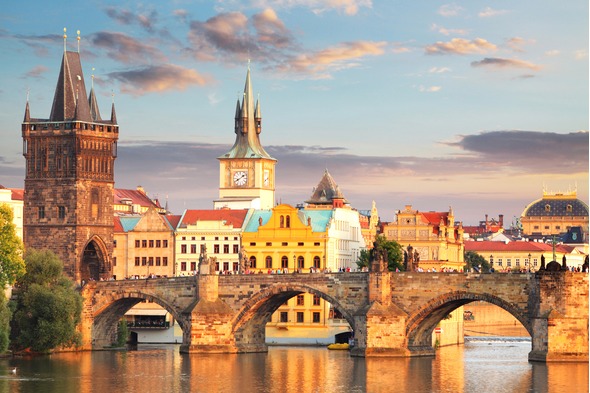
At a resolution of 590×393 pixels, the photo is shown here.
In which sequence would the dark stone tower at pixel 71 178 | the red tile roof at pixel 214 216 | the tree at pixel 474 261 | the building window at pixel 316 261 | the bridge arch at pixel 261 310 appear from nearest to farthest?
the bridge arch at pixel 261 310 → the dark stone tower at pixel 71 178 → the building window at pixel 316 261 → the red tile roof at pixel 214 216 → the tree at pixel 474 261

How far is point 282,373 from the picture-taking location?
93188 millimetres

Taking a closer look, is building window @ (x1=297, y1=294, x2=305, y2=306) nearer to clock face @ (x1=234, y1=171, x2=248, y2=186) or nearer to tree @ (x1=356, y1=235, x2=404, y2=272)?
tree @ (x1=356, y1=235, x2=404, y2=272)

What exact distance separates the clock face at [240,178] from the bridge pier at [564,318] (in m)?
53.9

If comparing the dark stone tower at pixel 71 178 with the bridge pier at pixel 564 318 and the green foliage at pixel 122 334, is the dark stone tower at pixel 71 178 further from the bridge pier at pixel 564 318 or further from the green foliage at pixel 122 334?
the bridge pier at pixel 564 318

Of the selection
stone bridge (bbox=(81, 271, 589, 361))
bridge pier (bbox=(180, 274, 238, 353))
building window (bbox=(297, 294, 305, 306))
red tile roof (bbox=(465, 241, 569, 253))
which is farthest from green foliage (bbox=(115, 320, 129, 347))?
red tile roof (bbox=(465, 241, 569, 253))

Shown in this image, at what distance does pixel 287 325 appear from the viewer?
123 meters

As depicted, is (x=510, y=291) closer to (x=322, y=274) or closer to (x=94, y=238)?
(x=322, y=274)

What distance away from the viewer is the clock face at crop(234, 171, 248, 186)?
146m

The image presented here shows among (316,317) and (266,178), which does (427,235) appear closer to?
(266,178)

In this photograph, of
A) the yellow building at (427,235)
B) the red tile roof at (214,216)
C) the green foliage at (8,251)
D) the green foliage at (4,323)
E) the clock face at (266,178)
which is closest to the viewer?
the green foliage at (4,323)

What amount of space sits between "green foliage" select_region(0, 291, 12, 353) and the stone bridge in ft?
45.3

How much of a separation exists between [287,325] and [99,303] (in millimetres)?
17045

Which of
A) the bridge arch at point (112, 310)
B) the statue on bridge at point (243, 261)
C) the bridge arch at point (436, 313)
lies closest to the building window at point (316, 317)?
the statue on bridge at point (243, 261)

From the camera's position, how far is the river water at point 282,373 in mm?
84562
